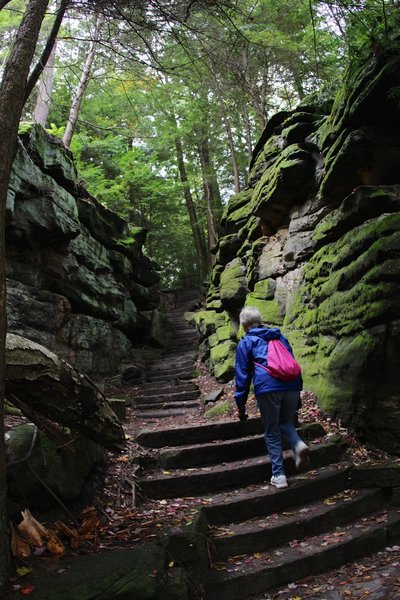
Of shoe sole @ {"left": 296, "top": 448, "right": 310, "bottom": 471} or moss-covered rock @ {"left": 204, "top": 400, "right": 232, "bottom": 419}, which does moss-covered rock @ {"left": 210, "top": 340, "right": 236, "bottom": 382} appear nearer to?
moss-covered rock @ {"left": 204, "top": 400, "right": 232, "bottom": 419}

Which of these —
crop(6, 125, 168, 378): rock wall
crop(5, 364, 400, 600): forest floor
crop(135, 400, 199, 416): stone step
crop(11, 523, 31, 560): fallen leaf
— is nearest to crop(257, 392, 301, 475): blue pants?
crop(5, 364, 400, 600): forest floor

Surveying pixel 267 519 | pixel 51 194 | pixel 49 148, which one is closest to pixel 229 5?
pixel 267 519

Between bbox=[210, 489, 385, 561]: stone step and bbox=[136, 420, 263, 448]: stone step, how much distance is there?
163 centimetres

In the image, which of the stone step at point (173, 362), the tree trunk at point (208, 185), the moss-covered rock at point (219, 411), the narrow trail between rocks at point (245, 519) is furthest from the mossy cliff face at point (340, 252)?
the tree trunk at point (208, 185)

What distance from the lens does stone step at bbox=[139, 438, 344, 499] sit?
177 inches

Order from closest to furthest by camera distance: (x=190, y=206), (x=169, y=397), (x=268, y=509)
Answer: (x=268, y=509)
(x=169, y=397)
(x=190, y=206)

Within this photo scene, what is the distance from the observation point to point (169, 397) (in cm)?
1084

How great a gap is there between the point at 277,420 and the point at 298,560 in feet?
4.42

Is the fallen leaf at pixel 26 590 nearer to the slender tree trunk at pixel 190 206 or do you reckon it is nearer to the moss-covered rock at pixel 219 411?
the moss-covered rock at pixel 219 411

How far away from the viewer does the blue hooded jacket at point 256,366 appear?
444 cm

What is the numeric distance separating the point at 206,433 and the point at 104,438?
2099mm

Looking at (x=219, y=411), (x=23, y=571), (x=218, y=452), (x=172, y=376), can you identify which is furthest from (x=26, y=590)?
(x=172, y=376)

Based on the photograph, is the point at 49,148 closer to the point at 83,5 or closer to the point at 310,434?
the point at 83,5

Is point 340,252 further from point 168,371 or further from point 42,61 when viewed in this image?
point 168,371
